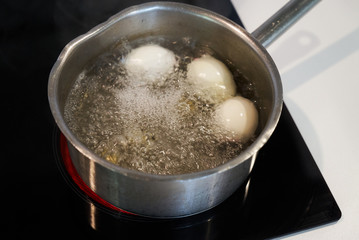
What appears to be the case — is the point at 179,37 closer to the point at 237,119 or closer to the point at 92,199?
the point at 237,119

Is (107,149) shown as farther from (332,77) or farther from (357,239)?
(332,77)

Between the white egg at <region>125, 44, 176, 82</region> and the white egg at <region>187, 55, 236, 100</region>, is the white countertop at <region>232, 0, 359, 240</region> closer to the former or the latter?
the white egg at <region>187, 55, 236, 100</region>

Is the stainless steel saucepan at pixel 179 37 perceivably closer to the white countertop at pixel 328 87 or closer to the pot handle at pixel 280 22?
the pot handle at pixel 280 22

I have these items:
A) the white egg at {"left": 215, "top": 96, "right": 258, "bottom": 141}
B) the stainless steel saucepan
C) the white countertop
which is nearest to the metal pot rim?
the stainless steel saucepan

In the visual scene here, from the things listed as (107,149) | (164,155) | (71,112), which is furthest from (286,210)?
(71,112)

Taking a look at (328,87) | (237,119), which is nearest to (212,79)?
(237,119)

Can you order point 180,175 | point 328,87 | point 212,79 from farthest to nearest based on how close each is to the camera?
point 328,87, point 212,79, point 180,175
